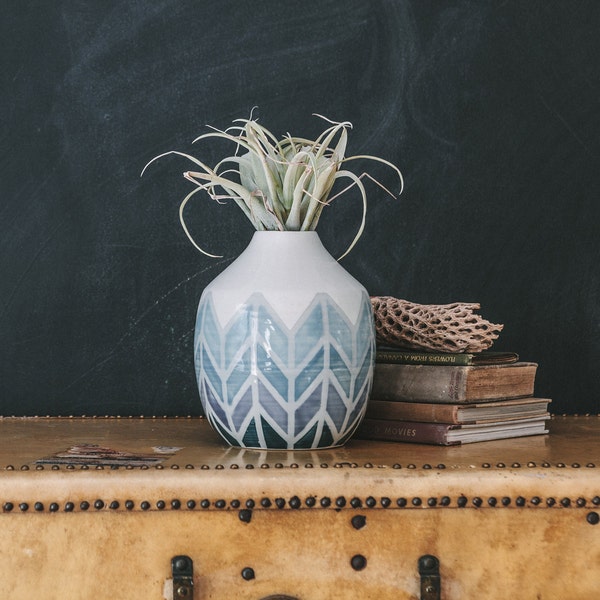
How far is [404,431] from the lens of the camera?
138cm

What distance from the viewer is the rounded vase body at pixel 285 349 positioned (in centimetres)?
126

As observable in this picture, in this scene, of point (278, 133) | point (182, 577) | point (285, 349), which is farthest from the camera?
point (278, 133)

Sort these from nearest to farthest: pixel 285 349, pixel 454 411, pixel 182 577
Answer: pixel 182 577, pixel 285 349, pixel 454 411

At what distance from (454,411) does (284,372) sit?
0.27 m

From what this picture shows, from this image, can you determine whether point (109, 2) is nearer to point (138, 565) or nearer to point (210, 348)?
point (210, 348)

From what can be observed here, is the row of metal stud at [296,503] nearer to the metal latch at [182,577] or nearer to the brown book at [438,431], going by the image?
the metal latch at [182,577]

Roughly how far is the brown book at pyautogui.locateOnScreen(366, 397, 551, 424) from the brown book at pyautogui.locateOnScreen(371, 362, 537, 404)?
0.01 metres

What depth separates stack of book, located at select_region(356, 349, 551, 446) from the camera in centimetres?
136

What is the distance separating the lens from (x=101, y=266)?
1785 mm

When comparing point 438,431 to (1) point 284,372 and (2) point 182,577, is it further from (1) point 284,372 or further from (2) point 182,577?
(2) point 182,577

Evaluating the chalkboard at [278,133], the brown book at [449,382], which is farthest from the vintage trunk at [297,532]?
the chalkboard at [278,133]

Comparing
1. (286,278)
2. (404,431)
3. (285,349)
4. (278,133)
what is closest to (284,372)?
(285,349)

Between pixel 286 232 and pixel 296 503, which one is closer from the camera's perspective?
pixel 296 503

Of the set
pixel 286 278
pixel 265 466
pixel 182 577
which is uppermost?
pixel 286 278
